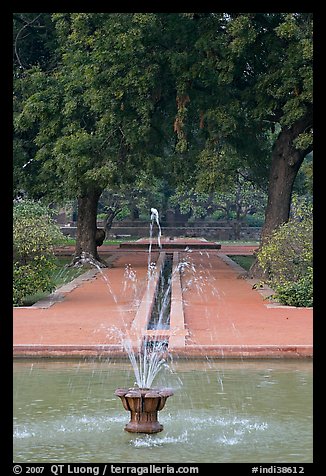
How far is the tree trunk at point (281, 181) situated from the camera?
2569cm

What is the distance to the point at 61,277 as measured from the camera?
26.5 meters

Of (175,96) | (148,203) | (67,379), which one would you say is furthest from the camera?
(148,203)

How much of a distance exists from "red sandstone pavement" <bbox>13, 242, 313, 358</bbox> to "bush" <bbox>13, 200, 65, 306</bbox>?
48 cm

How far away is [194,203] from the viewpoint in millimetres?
60969

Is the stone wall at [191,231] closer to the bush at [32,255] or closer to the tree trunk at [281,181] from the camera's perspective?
the tree trunk at [281,181]

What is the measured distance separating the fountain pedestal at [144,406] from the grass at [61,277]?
10068 millimetres

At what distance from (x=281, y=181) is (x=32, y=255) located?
890 centimetres

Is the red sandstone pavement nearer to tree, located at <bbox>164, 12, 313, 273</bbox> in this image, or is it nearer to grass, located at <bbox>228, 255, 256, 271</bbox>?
tree, located at <bbox>164, 12, 313, 273</bbox>

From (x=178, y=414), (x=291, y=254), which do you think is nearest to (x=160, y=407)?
(x=178, y=414)

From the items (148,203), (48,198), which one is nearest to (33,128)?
(48,198)

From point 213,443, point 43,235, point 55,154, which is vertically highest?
point 55,154
